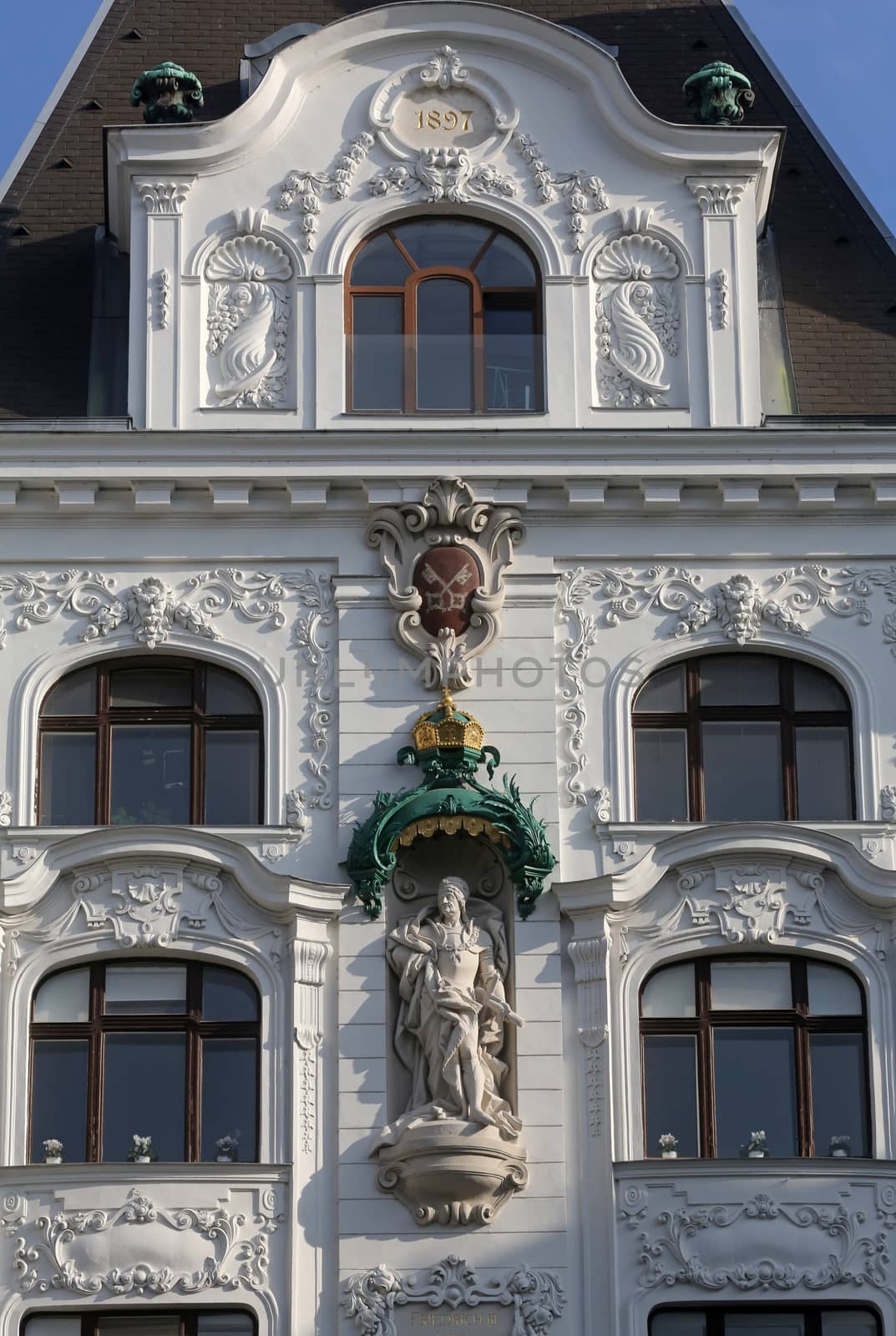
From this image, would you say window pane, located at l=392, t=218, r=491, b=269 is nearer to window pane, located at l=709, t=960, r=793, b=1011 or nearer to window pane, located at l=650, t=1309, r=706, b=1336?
window pane, located at l=709, t=960, r=793, b=1011

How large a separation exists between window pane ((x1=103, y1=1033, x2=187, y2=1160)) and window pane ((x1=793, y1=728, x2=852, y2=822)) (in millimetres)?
5359

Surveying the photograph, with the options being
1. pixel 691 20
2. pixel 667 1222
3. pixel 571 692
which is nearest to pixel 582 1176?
pixel 667 1222

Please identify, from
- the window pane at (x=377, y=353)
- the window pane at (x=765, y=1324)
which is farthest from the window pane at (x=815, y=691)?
the window pane at (x=765, y=1324)

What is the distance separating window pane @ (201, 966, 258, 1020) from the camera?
24.7 meters

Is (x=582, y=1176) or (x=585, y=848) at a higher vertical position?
(x=585, y=848)

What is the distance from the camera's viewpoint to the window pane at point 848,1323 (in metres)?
23.9

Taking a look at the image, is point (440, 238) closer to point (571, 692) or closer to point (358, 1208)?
point (571, 692)

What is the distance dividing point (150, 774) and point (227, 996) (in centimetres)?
200

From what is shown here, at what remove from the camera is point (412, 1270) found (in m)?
23.8

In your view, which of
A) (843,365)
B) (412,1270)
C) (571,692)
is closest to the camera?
(412,1270)

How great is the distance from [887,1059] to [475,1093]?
3.25m

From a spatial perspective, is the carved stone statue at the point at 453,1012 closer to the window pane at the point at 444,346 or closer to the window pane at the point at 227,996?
the window pane at the point at 227,996

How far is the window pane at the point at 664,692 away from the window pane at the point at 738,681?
17 cm

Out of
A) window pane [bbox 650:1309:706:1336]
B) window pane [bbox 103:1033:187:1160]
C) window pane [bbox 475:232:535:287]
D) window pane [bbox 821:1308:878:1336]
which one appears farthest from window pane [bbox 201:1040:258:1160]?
window pane [bbox 475:232:535:287]
